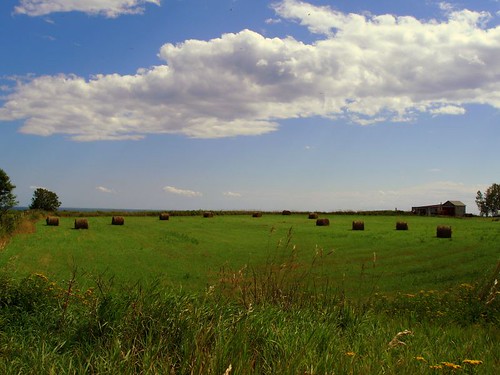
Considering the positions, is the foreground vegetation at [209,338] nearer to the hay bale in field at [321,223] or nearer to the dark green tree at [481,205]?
the hay bale in field at [321,223]

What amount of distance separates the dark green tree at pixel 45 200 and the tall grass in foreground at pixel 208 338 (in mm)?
94377

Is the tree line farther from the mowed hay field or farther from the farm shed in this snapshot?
the farm shed

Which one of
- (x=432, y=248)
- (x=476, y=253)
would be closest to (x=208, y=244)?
(x=432, y=248)

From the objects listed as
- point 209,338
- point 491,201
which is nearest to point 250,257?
point 209,338

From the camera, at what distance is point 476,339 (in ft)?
26.3

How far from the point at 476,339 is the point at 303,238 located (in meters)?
26.5

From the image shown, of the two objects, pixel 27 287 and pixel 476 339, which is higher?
pixel 27 287

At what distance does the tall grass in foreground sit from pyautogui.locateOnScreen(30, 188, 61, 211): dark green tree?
310ft

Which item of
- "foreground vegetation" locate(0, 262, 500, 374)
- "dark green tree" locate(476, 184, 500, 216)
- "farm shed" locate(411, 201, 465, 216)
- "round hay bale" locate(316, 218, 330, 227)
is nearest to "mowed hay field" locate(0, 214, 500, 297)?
"foreground vegetation" locate(0, 262, 500, 374)

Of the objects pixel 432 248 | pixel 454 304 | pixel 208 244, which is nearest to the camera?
pixel 454 304

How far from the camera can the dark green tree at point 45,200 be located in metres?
96.2

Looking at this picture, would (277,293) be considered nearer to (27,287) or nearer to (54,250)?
(27,287)

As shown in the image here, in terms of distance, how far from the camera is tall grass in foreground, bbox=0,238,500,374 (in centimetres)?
530

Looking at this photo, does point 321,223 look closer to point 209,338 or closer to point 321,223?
point 321,223
